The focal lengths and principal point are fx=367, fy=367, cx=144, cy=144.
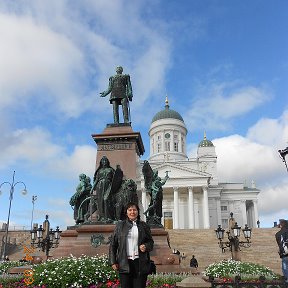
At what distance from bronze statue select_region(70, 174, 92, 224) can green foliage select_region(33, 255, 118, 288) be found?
4.35 meters

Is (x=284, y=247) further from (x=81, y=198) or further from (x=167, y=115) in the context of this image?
(x=167, y=115)

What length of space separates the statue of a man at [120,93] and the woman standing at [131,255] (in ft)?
31.0

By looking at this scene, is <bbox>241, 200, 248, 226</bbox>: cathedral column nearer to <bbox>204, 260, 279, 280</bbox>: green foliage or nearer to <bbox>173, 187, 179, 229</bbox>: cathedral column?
<bbox>173, 187, 179, 229</bbox>: cathedral column

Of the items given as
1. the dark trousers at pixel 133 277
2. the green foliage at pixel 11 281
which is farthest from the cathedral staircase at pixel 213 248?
the dark trousers at pixel 133 277

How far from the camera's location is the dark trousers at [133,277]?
4.70 metres

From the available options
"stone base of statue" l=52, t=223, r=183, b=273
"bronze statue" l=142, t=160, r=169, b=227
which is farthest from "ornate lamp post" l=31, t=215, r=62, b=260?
"bronze statue" l=142, t=160, r=169, b=227

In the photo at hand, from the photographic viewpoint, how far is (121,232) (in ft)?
15.8

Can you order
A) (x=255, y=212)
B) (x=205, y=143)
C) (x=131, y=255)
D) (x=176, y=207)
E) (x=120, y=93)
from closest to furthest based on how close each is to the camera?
(x=131, y=255), (x=120, y=93), (x=176, y=207), (x=255, y=212), (x=205, y=143)

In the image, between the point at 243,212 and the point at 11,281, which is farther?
the point at 243,212

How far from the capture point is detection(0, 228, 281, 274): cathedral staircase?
102ft

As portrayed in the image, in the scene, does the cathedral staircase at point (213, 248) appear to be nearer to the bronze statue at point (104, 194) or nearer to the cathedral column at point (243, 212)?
the bronze statue at point (104, 194)

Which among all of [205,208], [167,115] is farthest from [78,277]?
[167,115]

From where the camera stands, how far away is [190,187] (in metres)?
69.0

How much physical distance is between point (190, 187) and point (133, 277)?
2566 inches
